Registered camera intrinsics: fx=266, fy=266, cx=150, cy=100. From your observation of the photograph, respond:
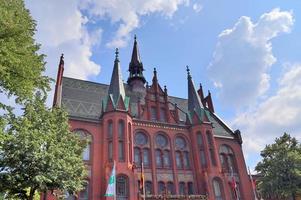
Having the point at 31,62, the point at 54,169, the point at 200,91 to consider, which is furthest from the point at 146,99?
the point at 31,62

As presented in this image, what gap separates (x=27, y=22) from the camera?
14.9 meters

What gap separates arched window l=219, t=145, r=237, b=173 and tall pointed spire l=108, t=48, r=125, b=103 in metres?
17.8

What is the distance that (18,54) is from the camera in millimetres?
13648

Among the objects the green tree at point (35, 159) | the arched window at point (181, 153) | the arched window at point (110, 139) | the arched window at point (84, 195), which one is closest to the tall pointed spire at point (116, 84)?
the arched window at point (110, 139)

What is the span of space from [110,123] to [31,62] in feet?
66.1

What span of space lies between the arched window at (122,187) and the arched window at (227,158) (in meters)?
16.3

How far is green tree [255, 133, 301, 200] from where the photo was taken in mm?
34281

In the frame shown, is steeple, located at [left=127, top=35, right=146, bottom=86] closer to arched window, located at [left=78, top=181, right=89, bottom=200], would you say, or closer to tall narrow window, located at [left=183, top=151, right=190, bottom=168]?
tall narrow window, located at [left=183, top=151, right=190, bottom=168]

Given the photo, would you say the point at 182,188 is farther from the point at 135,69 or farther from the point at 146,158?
the point at 135,69

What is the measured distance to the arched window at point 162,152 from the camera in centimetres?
3600

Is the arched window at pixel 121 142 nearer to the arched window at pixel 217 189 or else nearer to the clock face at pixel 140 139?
the clock face at pixel 140 139

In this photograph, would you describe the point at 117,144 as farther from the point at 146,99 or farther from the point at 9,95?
the point at 9,95

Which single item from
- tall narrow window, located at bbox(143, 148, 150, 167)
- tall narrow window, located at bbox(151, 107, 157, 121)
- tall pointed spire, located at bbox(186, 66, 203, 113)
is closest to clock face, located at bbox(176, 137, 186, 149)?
tall narrow window, located at bbox(151, 107, 157, 121)

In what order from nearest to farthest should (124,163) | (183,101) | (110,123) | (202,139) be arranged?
(124,163), (110,123), (202,139), (183,101)
